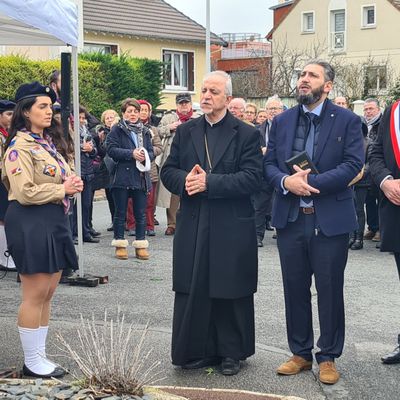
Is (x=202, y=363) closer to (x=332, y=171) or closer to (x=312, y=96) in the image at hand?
(x=332, y=171)

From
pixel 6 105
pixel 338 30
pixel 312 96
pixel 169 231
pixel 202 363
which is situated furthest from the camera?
pixel 338 30

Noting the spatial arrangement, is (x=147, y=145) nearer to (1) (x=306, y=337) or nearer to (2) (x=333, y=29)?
(1) (x=306, y=337)

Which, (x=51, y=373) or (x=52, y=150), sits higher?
(x=52, y=150)

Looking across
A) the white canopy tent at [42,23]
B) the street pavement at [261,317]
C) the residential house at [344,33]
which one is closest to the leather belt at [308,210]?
the street pavement at [261,317]

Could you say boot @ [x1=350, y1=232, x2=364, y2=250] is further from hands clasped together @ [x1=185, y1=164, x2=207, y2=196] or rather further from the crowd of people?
hands clasped together @ [x1=185, y1=164, x2=207, y2=196]

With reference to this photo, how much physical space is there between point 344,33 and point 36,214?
151ft

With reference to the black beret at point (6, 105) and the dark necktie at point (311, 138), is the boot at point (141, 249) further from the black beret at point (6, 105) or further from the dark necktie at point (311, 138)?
the dark necktie at point (311, 138)

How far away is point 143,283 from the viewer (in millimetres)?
9125

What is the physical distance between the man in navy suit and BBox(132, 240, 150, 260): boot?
481cm

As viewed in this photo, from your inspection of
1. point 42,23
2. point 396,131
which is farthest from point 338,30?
point 396,131

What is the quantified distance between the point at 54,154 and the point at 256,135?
1454mm

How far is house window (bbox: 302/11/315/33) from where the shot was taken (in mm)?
51588

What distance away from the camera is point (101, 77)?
20.6 metres

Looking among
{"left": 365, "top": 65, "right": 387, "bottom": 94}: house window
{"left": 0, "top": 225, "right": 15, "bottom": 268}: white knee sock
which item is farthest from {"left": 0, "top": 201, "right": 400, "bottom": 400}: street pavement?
{"left": 365, "top": 65, "right": 387, "bottom": 94}: house window
